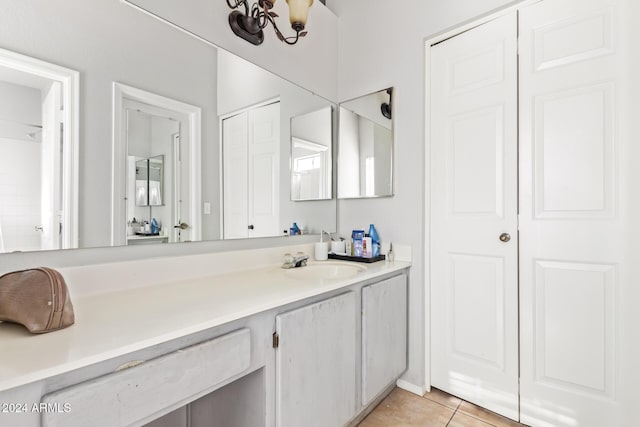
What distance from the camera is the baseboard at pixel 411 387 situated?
1746 millimetres

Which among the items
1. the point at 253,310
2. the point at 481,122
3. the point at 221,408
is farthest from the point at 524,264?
the point at 221,408

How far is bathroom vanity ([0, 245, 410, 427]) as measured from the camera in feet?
2.03

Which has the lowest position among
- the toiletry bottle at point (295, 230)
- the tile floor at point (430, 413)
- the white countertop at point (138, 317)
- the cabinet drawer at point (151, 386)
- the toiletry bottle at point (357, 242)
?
the tile floor at point (430, 413)

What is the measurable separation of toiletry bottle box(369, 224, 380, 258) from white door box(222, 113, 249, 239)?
2.56 ft

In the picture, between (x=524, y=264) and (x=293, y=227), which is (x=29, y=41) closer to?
(x=293, y=227)

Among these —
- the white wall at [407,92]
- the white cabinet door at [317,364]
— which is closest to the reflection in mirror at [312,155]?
the white wall at [407,92]

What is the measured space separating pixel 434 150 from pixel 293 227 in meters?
0.97

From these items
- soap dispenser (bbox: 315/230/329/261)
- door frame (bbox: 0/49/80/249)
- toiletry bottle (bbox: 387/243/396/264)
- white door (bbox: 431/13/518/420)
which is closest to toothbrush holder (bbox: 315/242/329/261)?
soap dispenser (bbox: 315/230/329/261)

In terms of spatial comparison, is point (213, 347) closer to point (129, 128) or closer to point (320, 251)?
point (129, 128)

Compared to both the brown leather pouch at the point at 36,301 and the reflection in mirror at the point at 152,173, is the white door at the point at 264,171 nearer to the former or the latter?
the reflection in mirror at the point at 152,173

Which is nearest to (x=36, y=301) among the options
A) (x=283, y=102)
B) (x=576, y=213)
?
(x=283, y=102)

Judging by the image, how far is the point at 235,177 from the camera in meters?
1.52

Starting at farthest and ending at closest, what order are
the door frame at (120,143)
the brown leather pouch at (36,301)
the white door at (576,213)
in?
1. the white door at (576,213)
2. the door frame at (120,143)
3. the brown leather pouch at (36,301)

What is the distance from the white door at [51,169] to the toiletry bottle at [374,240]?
58.6 inches
